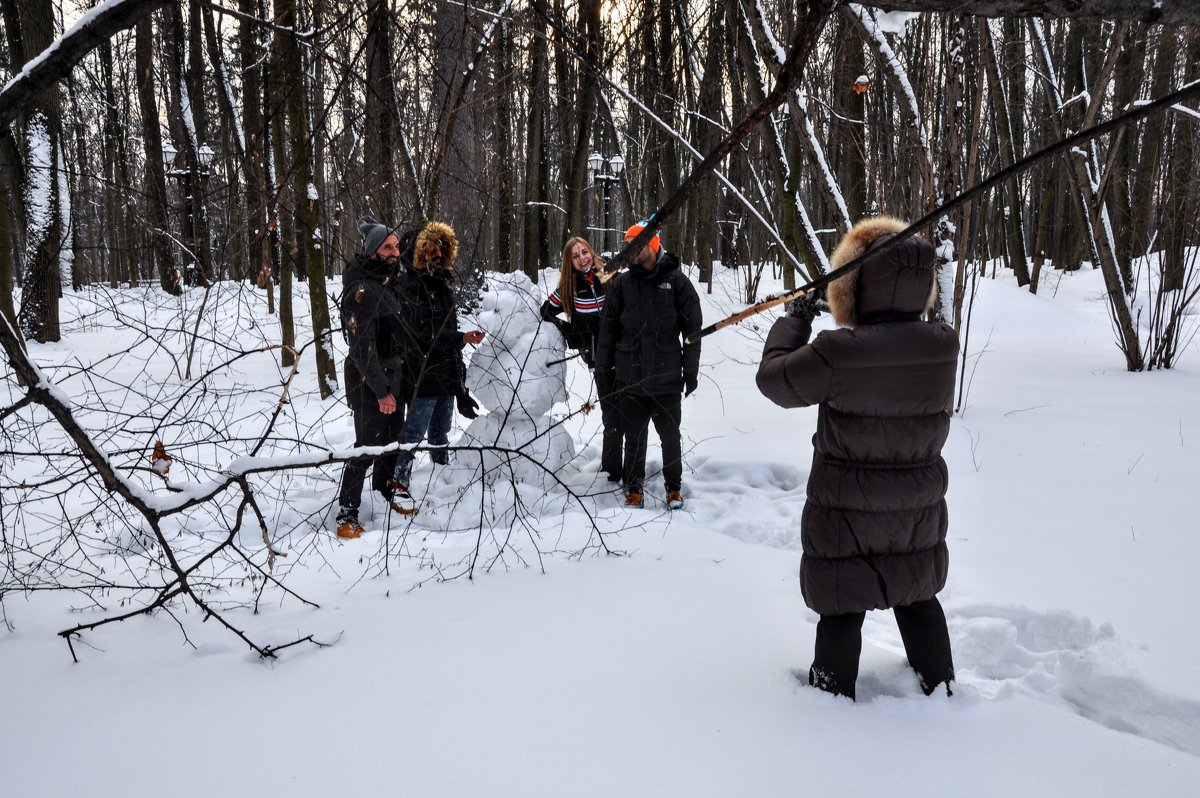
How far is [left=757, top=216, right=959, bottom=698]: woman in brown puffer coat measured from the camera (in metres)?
2.06

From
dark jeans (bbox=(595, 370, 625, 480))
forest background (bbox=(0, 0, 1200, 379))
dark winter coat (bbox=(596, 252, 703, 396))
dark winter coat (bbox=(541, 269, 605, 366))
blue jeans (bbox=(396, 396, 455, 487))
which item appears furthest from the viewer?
dark winter coat (bbox=(541, 269, 605, 366))

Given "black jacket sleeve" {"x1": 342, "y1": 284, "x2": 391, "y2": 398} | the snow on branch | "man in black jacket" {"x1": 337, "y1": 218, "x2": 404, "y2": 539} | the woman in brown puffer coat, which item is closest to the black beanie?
"man in black jacket" {"x1": 337, "y1": 218, "x2": 404, "y2": 539}

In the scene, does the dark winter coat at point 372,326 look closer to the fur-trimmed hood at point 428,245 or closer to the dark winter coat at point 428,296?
the dark winter coat at point 428,296

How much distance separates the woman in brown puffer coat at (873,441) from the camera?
6.77 ft

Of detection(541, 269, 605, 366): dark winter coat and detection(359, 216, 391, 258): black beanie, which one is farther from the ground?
detection(359, 216, 391, 258): black beanie

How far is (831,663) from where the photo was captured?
2.19 metres

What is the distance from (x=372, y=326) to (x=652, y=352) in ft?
6.19

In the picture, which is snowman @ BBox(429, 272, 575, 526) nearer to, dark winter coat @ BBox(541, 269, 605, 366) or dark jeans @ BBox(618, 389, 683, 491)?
dark winter coat @ BBox(541, 269, 605, 366)

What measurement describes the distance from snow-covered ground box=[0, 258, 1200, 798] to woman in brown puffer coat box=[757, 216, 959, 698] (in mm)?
347

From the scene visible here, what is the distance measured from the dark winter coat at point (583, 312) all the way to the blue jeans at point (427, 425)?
0.90 metres

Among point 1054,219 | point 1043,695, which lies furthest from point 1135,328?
point 1054,219

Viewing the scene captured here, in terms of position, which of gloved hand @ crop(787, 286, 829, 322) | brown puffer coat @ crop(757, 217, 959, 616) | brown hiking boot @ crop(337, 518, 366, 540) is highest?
gloved hand @ crop(787, 286, 829, 322)

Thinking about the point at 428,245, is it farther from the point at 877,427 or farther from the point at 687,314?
the point at 877,427

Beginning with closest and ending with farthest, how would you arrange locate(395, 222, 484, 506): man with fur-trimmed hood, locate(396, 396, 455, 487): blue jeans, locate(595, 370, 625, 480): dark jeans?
locate(395, 222, 484, 506): man with fur-trimmed hood → locate(396, 396, 455, 487): blue jeans → locate(595, 370, 625, 480): dark jeans
